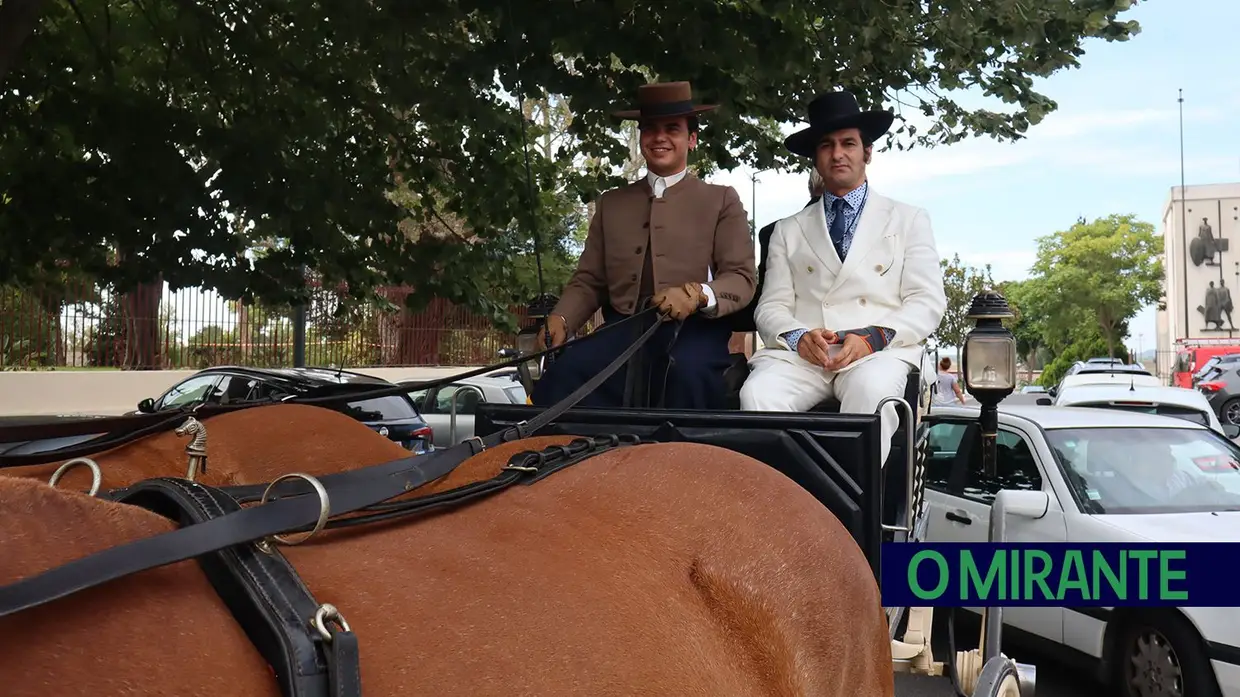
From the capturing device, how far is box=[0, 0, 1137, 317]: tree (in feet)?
18.2

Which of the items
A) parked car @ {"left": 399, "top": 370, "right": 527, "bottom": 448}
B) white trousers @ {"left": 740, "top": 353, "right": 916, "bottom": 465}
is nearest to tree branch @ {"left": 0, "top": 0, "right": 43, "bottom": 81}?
white trousers @ {"left": 740, "top": 353, "right": 916, "bottom": 465}

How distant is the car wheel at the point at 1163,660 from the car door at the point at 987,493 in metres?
0.40

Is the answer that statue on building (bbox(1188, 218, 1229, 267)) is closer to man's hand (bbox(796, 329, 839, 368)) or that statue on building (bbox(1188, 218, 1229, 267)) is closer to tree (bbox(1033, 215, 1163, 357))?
tree (bbox(1033, 215, 1163, 357))

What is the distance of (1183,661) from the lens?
455cm

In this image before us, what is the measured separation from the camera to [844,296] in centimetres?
342

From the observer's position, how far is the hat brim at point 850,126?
3.43 metres

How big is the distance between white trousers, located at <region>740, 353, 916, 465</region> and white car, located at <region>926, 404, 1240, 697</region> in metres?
1.49

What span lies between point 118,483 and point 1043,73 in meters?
5.65

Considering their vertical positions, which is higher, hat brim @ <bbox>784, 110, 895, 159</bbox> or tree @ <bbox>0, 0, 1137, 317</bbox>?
tree @ <bbox>0, 0, 1137, 317</bbox>

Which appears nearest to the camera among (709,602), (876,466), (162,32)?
(709,602)

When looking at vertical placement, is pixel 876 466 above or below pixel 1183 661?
above

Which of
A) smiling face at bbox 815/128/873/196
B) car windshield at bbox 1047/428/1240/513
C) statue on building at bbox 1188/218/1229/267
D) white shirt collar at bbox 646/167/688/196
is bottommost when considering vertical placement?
car windshield at bbox 1047/428/1240/513

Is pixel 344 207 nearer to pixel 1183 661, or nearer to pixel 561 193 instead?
pixel 561 193

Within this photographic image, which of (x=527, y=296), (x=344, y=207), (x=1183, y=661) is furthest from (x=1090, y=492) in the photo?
(x=344, y=207)
